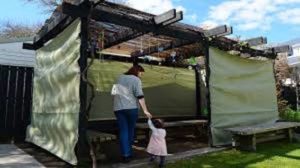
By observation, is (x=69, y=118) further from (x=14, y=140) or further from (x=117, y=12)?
(x=14, y=140)

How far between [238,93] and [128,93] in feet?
11.7

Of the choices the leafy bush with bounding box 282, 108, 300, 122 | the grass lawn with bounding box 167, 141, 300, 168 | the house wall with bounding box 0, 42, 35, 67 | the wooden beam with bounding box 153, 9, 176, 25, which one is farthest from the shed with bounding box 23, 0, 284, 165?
the leafy bush with bounding box 282, 108, 300, 122

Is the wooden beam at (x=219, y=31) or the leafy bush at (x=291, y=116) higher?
the wooden beam at (x=219, y=31)

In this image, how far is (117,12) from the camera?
20.1ft

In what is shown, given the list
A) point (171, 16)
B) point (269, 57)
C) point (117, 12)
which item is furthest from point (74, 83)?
point (269, 57)

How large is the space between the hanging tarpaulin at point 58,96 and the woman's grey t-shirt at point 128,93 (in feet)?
2.50

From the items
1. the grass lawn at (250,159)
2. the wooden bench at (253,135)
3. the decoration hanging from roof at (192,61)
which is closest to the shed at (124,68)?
the decoration hanging from roof at (192,61)

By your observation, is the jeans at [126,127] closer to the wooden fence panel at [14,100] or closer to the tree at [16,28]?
the wooden fence panel at [14,100]

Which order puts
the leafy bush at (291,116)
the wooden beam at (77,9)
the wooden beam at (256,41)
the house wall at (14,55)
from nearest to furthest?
1. the wooden beam at (77,9)
2. the wooden beam at (256,41)
3. the house wall at (14,55)
4. the leafy bush at (291,116)

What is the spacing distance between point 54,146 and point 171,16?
3.15m

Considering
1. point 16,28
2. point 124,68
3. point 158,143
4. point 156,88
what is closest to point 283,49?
point 156,88

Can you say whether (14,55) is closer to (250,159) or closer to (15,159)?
(15,159)

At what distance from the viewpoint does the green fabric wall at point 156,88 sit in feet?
29.3

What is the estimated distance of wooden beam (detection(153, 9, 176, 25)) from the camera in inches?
242
